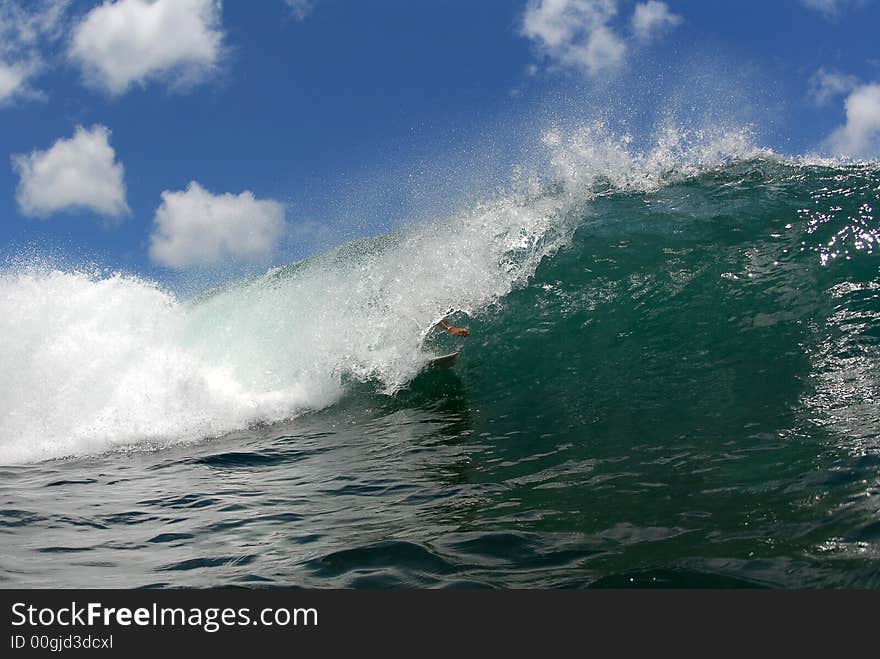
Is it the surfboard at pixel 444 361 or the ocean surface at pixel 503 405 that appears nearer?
the ocean surface at pixel 503 405

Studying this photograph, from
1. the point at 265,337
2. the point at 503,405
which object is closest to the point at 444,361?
the point at 503,405

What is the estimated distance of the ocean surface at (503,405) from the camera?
4.20 m

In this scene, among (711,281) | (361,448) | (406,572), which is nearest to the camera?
(406,572)

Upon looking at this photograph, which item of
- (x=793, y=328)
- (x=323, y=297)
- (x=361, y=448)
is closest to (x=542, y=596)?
(x=361, y=448)

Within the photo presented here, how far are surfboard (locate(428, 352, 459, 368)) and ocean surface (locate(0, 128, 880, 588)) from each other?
14cm

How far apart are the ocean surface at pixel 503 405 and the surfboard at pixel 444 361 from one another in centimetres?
14

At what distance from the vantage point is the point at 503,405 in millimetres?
8609

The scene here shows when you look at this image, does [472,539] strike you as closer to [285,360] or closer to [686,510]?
[686,510]

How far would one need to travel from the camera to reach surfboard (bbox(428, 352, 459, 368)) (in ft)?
34.7

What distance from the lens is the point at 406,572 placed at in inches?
155

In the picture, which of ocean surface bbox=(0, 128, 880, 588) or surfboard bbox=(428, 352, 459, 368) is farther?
surfboard bbox=(428, 352, 459, 368)

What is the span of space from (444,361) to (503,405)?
2277 mm

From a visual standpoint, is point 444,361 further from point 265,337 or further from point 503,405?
point 265,337

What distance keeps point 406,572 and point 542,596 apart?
0.94 m
